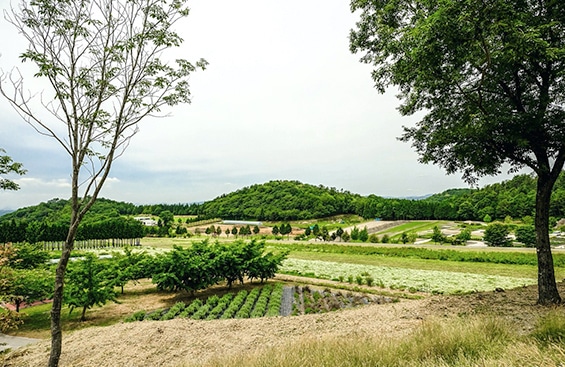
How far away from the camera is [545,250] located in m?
8.16

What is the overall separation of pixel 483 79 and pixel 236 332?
8.86 m

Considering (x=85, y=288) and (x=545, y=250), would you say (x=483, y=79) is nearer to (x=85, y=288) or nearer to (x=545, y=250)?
(x=545, y=250)

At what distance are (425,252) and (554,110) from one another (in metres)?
25.3

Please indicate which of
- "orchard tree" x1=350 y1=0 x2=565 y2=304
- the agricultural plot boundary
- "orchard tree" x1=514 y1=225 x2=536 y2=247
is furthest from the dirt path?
"orchard tree" x1=514 y1=225 x2=536 y2=247

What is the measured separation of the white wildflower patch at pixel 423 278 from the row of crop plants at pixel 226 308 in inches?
239

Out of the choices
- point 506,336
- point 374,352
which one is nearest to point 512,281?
point 506,336

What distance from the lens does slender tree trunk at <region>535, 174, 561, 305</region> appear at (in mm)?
8094

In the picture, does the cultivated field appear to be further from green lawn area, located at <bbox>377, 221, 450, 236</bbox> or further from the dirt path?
green lawn area, located at <bbox>377, 221, 450, 236</bbox>

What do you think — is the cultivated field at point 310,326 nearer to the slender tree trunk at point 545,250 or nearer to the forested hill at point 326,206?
the slender tree trunk at point 545,250

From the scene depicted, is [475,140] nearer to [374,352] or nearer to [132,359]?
[374,352]

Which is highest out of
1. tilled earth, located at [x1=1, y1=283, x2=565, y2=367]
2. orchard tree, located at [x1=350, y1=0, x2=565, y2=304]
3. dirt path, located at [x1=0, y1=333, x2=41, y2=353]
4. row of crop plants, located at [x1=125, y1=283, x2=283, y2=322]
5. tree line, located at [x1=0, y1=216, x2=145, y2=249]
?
orchard tree, located at [x1=350, y1=0, x2=565, y2=304]

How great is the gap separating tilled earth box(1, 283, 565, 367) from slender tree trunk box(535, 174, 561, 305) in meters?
0.45

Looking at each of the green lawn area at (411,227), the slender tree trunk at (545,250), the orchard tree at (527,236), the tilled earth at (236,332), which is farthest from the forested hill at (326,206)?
the tilled earth at (236,332)

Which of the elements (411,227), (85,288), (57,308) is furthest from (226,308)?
(411,227)
